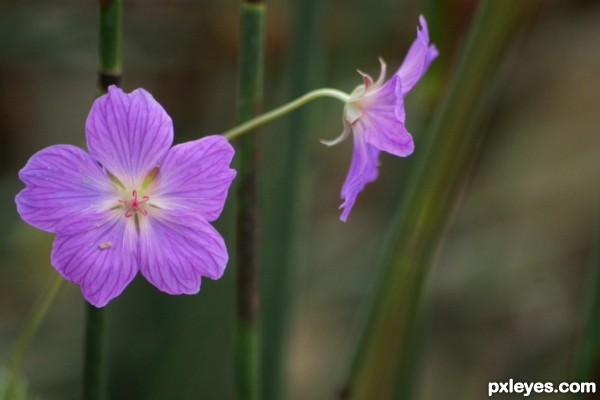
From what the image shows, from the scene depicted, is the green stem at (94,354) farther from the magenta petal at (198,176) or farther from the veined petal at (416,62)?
the veined petal at (416,62)

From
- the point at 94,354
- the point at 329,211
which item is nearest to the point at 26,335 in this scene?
the point at 94,354

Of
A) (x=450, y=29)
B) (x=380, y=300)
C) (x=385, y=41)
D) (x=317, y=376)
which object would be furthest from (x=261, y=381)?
(x=317, y=376)

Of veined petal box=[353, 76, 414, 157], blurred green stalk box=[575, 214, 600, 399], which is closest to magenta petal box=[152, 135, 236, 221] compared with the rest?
Answer: veined petal box=[353, 76, 414, 157]

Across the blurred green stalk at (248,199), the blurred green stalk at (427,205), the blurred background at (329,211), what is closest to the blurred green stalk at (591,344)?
the blurred green stalk at (427,205)

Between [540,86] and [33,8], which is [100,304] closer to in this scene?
[33,8]

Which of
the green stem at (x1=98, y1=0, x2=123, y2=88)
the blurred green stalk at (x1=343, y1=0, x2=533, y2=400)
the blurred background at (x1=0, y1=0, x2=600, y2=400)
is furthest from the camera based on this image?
the blurred background at (x1=0, y1=0, x2=600, y2=400)

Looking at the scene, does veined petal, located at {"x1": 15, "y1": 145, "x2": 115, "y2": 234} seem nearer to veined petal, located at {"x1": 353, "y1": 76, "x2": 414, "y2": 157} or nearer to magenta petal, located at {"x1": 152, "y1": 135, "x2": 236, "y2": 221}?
magenta petal, located at {"x1": 152, "y1": 135, "x2": 236, "y2": 221}

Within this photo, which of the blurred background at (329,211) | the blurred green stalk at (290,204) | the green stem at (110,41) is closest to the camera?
the green stem at (110,41)
